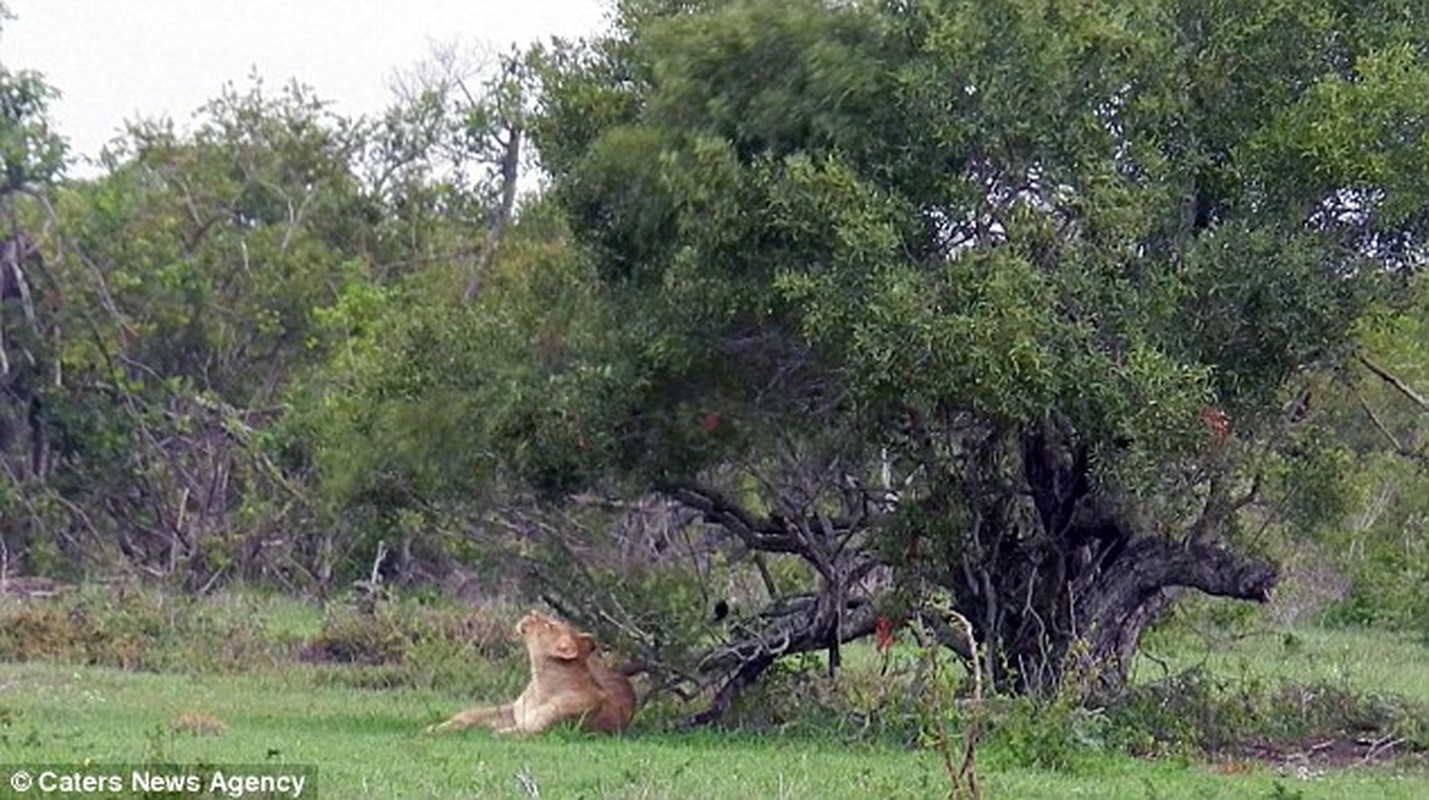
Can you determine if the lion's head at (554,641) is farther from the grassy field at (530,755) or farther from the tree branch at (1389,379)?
the tree branch at (1389,379)

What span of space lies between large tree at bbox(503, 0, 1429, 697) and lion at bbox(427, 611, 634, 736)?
3.01 feet

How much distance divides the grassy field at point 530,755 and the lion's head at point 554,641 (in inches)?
28.6

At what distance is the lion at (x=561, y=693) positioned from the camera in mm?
16047

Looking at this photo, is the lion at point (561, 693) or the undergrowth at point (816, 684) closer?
the undergrowth at point (816, 684)

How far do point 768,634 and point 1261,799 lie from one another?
5136 mm

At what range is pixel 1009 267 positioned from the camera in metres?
14.4

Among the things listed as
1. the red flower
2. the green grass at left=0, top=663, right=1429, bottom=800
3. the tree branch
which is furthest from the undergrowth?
the tree branch

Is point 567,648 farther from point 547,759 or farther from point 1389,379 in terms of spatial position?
→ point 1389,379

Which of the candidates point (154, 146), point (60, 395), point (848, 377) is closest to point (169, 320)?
point (60, 395)

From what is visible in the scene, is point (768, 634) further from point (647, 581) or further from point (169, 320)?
point (169, 320)

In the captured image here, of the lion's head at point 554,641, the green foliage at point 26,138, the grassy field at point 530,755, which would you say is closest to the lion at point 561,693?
the lion's head at point 554,641

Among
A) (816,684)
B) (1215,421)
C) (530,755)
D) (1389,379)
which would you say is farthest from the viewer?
(816,684)

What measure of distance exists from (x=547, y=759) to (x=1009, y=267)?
428cm

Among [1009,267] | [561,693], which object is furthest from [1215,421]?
[561,693]
